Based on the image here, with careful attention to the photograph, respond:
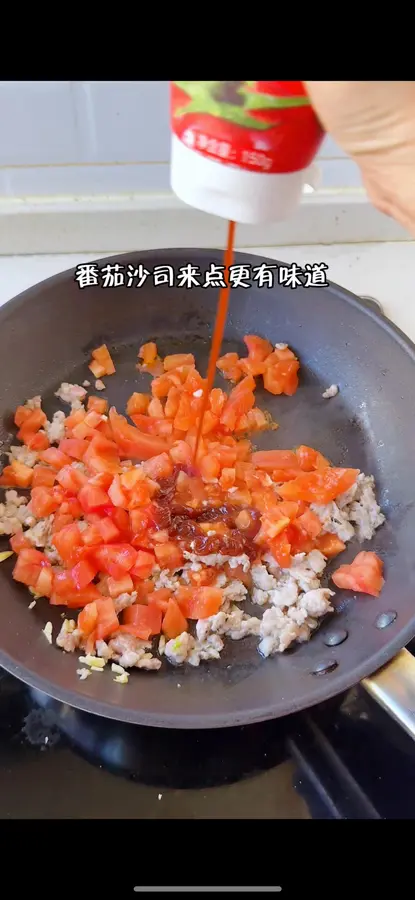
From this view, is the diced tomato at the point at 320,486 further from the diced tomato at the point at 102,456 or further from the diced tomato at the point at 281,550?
the diced tomato at the point at 102,456

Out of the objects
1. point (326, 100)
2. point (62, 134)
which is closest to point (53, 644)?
point (326, 100)

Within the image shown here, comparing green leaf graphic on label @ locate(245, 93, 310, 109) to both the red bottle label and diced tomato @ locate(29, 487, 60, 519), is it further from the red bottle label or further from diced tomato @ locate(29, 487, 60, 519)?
diced tomato @ locate(29, 487, 60, 519)

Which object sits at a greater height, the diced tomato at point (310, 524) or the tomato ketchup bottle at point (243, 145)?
the tomato ketchup bottle at point (243, 145)

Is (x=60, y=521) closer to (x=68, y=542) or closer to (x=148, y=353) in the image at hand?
(x=68, y=542)

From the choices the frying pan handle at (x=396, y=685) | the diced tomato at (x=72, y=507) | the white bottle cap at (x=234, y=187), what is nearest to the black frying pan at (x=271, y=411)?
the frying pan handle at (x=396, y=685)

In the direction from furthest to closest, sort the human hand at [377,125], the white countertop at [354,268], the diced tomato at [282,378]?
the white countertop at [354,268], the diced tomato at [282,378], the human hand at [377,125]

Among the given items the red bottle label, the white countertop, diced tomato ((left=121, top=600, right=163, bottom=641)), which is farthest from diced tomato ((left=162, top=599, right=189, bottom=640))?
the white countertop

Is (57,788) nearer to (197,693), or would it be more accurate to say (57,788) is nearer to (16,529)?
(197,693)
